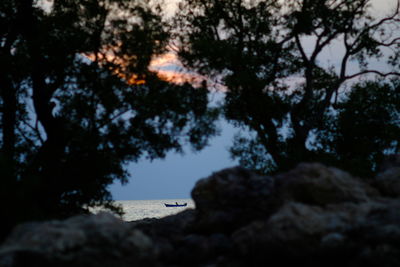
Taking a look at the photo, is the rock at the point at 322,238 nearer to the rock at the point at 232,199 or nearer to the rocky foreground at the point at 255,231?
the rocky foreground at the point at 255,231

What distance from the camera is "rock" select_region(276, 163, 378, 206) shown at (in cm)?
1322

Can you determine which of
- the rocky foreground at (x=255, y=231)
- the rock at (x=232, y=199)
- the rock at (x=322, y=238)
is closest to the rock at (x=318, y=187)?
the rocky foreground at (x=255, y=231)

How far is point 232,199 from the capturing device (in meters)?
14.3

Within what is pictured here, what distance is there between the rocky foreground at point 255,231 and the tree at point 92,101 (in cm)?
595

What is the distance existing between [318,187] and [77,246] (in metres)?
6.70

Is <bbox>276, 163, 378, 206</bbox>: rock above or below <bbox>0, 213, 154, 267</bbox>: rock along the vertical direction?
above

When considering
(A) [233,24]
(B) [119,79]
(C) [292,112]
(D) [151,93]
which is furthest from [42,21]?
(C) [292,112]

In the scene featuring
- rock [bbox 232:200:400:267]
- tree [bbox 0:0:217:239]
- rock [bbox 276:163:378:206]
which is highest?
tree [bbox 0:0:217:239]

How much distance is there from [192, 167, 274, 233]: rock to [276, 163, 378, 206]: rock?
1.98 feet

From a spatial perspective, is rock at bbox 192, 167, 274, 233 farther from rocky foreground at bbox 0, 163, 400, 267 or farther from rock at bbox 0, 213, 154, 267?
rock at bbox 0, 213, 154, 267

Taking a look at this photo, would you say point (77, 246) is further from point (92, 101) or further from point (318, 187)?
point (92, 101)

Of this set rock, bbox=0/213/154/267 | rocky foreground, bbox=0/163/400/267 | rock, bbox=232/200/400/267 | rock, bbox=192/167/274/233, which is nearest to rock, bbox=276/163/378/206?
rocky foreground, bbox=0/163/400/267

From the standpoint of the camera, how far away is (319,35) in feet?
86.5

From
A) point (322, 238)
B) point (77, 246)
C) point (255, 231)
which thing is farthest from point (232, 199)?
point (77, 246)
